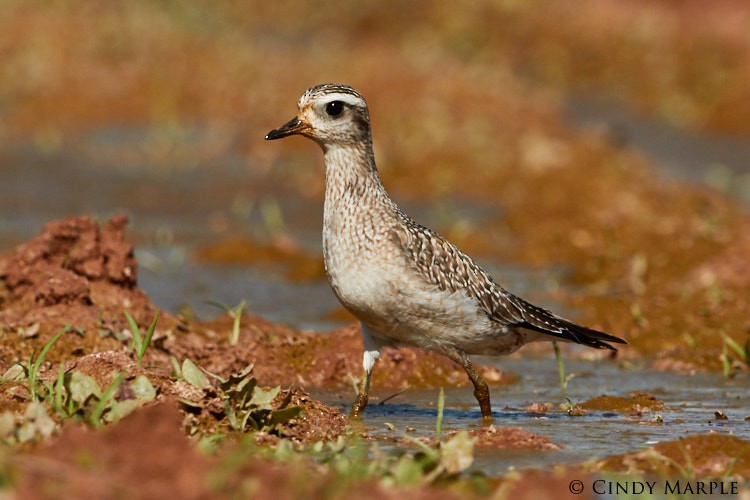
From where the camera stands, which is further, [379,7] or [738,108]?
[379,7]

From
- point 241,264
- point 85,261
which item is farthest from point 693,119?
point 85,261

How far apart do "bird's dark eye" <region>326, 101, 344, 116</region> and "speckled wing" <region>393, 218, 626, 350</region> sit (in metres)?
0.76

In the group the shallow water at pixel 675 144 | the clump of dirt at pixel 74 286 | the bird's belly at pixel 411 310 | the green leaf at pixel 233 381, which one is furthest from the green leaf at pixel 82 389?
the shallow water at pixel 675 144

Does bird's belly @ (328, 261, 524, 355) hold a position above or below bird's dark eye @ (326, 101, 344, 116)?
below

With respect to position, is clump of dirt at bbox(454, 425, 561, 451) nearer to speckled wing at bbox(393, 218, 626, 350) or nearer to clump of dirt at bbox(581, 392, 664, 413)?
speckled wing at bbox(393, 218, 626, 350)

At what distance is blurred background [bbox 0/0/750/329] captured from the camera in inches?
546

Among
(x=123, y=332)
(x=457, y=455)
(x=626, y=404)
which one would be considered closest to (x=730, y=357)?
(x=626, y=404)

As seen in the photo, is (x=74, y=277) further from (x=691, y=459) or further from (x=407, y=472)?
(x=691, y=459)

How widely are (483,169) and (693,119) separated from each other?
937 centimetres

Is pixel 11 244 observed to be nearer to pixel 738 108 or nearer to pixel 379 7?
pixel 738 108

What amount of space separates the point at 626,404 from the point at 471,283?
1232 millimetres

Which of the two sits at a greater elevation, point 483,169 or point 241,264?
point 483,169

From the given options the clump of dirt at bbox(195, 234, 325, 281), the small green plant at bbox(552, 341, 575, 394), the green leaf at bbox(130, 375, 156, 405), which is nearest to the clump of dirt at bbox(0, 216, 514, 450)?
the small green plant at bbox(552, 341, 575, 394)

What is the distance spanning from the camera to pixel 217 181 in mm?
18109
